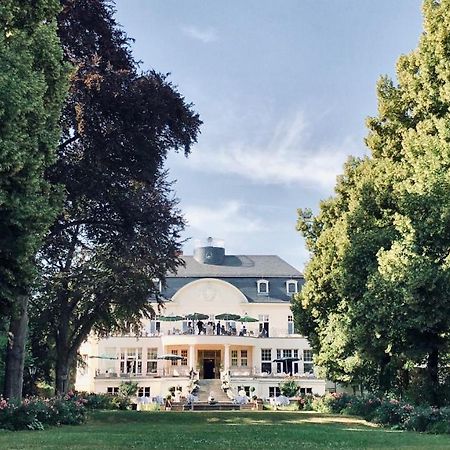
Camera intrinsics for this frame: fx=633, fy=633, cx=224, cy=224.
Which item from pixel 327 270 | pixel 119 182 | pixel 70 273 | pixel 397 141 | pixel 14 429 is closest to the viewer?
pixel 14 429

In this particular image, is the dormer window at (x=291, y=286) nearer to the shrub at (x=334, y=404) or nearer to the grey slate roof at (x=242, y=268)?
the grey slate roof at (x=242, y=268)

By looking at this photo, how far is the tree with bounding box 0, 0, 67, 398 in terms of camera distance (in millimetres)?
11242

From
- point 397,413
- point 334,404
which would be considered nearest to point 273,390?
point 334,404

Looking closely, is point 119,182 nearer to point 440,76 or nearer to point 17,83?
point 17,83

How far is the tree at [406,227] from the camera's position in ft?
63.2

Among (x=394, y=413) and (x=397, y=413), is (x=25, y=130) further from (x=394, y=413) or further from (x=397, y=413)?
(x=394, y=413)

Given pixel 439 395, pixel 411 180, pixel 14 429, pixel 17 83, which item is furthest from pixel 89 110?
pixel 439 395

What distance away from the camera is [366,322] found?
2062 cm

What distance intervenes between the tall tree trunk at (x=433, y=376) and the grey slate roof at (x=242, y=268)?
37752 millimetres

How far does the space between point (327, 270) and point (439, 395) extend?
31.0 feet

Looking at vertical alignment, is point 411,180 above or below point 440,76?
below

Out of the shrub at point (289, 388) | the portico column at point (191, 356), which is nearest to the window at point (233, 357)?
the portico column at point (191, 356)

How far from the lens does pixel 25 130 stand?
12.1 meters

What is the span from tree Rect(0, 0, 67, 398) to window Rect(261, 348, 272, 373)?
44.3m
